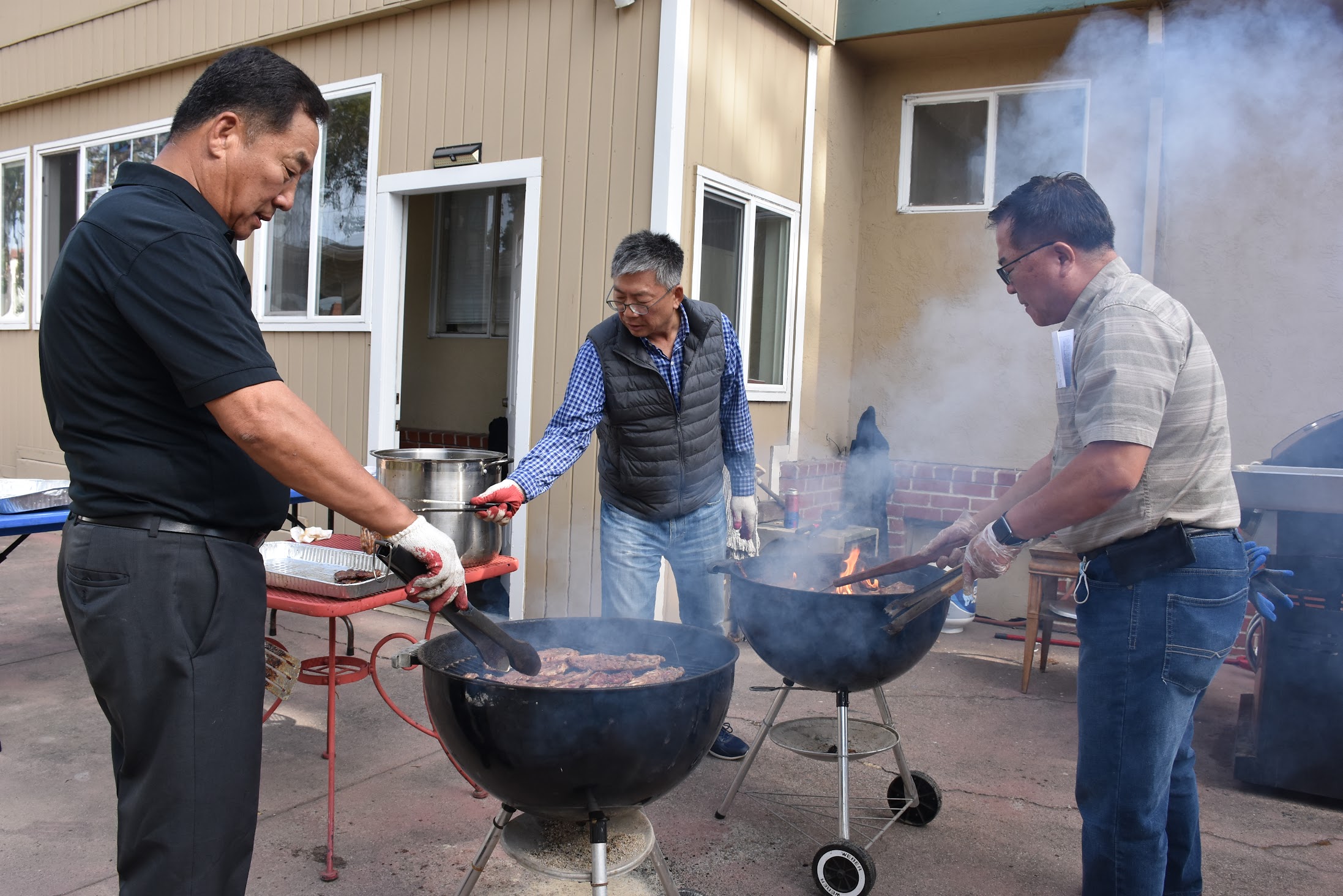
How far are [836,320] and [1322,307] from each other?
2975mm

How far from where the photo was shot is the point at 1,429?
31.0 ft

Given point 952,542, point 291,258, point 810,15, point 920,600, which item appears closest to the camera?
point 920,600

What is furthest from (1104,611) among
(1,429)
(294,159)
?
(1,429)

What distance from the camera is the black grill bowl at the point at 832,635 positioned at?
2.96 metres

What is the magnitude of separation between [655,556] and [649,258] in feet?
4.20

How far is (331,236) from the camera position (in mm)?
6750

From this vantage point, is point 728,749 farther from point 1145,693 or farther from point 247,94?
point 247,94

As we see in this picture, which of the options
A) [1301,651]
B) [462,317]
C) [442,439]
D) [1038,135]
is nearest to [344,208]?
[462,317]

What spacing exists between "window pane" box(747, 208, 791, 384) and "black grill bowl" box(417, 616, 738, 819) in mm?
4247

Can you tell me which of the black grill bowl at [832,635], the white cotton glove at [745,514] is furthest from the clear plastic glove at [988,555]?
the white cotton glove at [745,514]

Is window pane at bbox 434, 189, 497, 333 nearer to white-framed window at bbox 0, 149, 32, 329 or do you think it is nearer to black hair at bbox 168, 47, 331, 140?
white-framed window at bbox 0, 149, 32, 329

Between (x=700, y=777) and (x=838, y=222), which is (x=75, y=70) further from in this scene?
(x=700, y=777)

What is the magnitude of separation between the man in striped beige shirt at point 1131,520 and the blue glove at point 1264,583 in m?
1.08

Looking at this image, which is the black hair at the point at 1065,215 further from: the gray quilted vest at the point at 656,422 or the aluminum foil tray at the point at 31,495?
the aluminum foil tray at the point at 31,495
